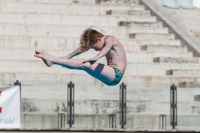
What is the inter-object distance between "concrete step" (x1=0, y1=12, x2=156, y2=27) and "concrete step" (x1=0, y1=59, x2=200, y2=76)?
272 cm

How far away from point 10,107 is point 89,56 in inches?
203

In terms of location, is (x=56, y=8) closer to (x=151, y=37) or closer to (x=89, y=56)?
(x=89, y=56)

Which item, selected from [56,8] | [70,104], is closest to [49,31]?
[56,8]

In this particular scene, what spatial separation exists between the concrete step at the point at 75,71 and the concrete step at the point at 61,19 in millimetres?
2719

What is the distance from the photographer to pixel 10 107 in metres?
21.2

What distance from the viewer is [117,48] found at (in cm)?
1220

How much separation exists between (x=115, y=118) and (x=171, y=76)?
3547mm

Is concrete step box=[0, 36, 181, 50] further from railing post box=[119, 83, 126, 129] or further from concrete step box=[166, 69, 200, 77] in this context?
railing post box=[119, 83, 126, 129]

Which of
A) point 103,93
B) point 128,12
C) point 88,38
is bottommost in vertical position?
point 103,93

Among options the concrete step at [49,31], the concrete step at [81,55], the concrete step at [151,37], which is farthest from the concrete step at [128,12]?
the concrete step at [81,55]

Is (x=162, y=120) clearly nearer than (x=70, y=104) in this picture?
No

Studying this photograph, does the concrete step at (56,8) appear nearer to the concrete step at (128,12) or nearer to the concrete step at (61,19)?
the concrete step at (128,12)

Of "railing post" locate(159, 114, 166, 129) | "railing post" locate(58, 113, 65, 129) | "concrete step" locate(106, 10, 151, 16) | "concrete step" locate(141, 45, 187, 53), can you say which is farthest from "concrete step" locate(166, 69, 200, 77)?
"railing post" locate(58, 113, 65, 129)

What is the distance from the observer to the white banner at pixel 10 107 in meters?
21.0
